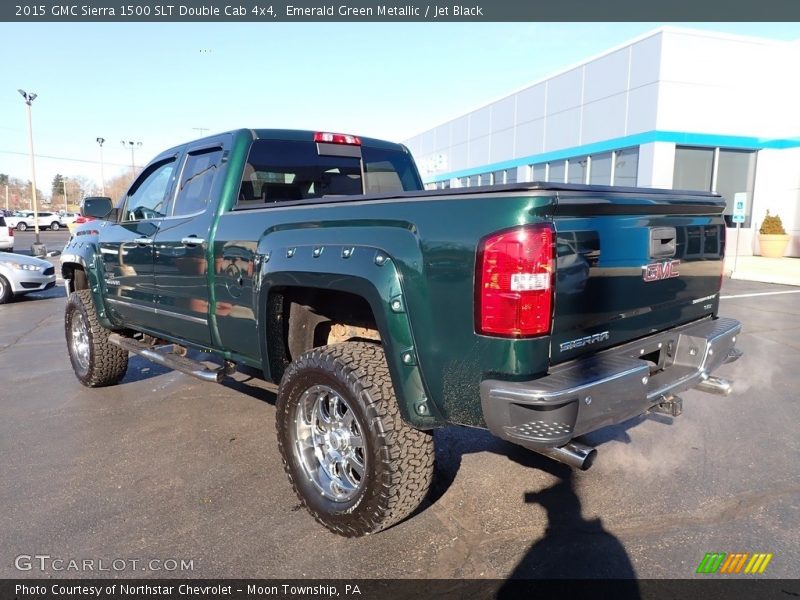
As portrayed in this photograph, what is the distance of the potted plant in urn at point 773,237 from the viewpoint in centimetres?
1855

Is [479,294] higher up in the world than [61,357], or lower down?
higher up

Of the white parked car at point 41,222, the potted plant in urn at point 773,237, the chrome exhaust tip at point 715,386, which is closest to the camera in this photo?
the chrome exhaust tip at point 715,386

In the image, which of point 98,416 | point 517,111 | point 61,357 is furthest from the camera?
point 517,111

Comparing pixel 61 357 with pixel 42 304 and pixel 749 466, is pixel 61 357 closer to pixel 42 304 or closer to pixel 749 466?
pixel 42 304

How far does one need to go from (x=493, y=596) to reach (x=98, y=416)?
3731 millimetres

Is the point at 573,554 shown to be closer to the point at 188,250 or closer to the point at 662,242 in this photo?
the point at 662,242

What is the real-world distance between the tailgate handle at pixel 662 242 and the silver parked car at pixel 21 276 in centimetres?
1226

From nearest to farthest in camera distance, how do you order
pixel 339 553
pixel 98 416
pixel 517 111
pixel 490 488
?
pixel 339 553 < pixel 490 488 < pixel 98 416 < pixel 517 111

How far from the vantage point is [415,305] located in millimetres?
2457

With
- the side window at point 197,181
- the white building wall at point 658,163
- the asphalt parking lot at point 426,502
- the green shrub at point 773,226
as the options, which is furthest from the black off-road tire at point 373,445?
the green shrub at point 773,226

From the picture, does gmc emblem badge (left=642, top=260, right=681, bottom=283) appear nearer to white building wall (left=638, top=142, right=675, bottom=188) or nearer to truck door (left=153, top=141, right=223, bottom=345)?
truck door (left=153, top=141, right=223, bottom=345)

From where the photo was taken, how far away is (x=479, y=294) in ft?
7.42

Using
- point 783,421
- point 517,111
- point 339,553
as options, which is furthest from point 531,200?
point 517,111

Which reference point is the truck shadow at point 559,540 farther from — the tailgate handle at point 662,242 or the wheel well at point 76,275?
the wheel well at point 76,275
